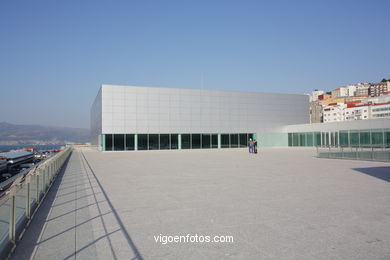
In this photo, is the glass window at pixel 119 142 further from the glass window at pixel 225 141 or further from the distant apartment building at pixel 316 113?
the distant apartment building at pixel 316 113

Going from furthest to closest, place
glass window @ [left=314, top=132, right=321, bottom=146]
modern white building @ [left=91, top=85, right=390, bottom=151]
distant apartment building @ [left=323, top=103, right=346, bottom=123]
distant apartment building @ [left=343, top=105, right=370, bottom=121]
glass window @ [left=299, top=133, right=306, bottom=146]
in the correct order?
distant apartment building @ [left=323, top=103, right=346, bottom=123] < distant apartment building @ [left=343, top=105, right=370, bottom=121] < glass window @ [left=299, top=133, right=306, bottom=146] < glass window @ [left=314, top=132, right=321, bottom=146] < modern white building @ [left=91, top=85, right=390, bottom=151]

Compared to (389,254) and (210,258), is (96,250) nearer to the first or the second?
(210,258)

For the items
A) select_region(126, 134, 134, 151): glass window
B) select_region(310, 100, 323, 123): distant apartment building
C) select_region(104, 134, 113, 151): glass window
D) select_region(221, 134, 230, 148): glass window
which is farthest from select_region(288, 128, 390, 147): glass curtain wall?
select_region(310, 100, 323, 123): distant apartment building

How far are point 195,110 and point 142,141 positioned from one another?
407 inches

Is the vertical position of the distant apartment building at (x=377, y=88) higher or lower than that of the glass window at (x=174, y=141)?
higher

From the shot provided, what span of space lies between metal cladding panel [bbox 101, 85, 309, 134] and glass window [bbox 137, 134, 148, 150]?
0.79m

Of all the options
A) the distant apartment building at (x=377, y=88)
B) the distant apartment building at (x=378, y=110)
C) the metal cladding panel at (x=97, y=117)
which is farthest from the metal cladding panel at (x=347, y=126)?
the distant apartment building at (x=377, y=88)

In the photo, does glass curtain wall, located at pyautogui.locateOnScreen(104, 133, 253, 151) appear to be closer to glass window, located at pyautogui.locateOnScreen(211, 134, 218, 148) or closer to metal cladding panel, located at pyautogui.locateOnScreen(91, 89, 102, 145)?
glass window, located at pyautogui.locateOnScreen(211, 134, 218, 148)

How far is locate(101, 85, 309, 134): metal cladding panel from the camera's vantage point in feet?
147

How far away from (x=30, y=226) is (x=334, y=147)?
74.8ft

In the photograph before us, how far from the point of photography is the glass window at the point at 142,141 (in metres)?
46.1

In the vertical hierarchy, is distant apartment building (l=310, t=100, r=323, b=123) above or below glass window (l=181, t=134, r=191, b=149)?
above

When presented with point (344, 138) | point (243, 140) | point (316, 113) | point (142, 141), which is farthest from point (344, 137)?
point (316, 113)

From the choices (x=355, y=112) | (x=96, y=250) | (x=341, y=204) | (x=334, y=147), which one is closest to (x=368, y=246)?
(x=341, y=204)
